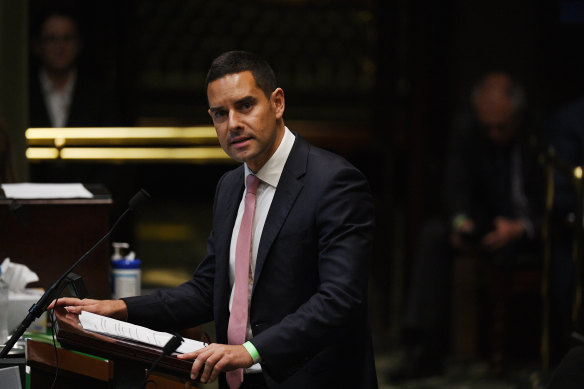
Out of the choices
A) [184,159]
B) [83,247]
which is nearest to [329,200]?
[83,247]

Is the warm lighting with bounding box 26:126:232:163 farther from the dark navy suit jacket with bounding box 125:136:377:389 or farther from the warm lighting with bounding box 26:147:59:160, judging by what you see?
the dark navy suit jacket with bounding box 125:136:377:389

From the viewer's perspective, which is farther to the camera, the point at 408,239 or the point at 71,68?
the point at 408,239

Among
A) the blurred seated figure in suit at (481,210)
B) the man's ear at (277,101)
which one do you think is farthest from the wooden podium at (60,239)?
the blurred seated figure in suit at (481,210)

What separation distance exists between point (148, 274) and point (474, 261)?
213cm

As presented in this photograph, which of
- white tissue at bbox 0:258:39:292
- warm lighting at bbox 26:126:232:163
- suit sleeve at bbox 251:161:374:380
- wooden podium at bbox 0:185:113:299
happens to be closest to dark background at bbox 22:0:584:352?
warm lighting at bbox 26:126:232:163

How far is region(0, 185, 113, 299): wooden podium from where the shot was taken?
A: 2.77 meters

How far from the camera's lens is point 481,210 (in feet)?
16.3

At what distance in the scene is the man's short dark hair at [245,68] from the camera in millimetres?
2107

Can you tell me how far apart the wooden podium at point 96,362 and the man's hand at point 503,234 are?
279 cm

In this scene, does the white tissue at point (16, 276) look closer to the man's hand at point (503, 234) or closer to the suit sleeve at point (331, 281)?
the suit sleeve at point (331, 281)

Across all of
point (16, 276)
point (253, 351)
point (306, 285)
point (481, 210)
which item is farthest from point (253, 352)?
point (481, 210)

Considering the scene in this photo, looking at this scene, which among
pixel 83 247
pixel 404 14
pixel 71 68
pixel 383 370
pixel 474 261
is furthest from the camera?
pixel 404 14

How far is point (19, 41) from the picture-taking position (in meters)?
3.73

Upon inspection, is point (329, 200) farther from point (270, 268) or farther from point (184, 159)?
point (184, 159)
